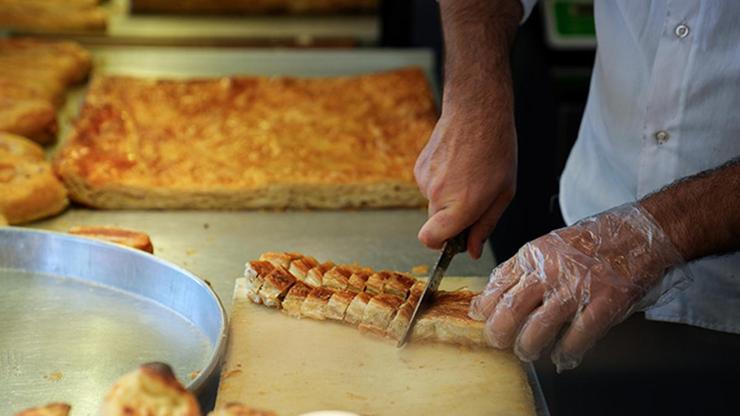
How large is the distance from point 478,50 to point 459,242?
0.55 m

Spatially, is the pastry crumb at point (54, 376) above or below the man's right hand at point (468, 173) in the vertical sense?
below

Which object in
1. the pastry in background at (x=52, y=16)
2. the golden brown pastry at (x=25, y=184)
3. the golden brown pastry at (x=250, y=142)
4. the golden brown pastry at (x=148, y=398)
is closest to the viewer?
the golden brown pastry at (x=148, y=398)

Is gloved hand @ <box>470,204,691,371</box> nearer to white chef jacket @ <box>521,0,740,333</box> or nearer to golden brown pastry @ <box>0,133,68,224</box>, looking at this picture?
white chef jacket @ <box>521,0,740,333</box>

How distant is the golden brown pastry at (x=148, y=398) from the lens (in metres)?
1.62

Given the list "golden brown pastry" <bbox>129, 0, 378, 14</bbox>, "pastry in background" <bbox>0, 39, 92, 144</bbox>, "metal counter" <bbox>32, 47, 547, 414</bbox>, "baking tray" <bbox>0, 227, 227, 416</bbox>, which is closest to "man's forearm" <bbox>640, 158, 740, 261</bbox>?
"metal counter" <bbox>32, 47, 547, 414</bbox>

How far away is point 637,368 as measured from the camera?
300 centimetres

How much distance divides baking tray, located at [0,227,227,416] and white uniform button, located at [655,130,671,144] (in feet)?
3.84

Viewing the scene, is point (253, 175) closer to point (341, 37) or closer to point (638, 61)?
point (638, 61)

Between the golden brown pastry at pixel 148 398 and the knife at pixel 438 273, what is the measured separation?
70cm

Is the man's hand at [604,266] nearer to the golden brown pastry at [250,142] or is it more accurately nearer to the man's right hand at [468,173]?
the man's right hand at [468,173]

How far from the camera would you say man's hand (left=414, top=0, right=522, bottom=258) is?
97.7 inches

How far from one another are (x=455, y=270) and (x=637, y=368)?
58cm

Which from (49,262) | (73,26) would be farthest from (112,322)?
(73,26)

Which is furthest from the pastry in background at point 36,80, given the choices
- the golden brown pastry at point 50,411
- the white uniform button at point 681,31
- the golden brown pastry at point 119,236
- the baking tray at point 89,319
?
the white uniform button at point 681,31
